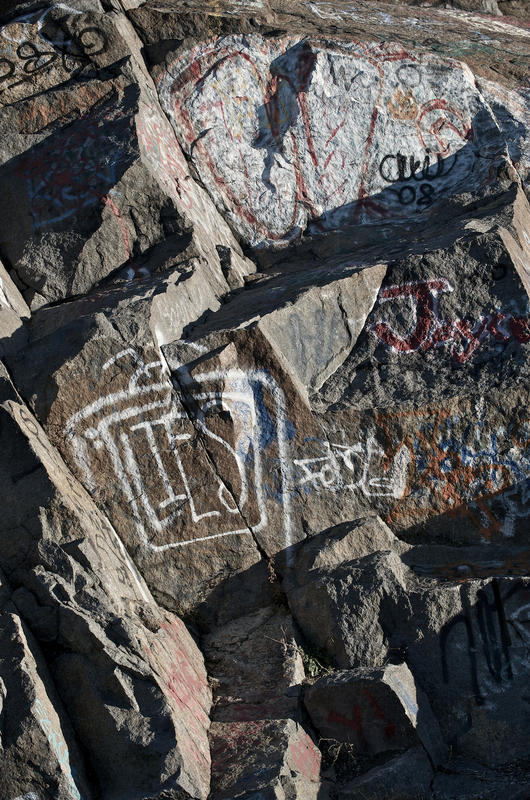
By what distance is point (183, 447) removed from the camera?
5672 millimetres

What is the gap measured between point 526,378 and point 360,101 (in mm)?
3544

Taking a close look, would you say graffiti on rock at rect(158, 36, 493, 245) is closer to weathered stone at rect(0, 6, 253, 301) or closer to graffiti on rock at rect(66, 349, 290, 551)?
weathered stone at rect(0, 6, 253, 301)

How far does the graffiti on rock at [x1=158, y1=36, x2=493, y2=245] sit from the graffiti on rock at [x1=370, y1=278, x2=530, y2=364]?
6.17 feet

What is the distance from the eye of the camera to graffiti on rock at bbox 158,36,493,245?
7883 mm

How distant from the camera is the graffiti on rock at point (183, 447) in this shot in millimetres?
5598

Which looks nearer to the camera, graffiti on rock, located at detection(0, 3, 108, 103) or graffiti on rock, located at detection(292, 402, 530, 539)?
graffiti on rock, located at detection(292, 402, 530, 539)

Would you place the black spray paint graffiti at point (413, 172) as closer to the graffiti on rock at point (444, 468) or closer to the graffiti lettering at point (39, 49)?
the graffiti lettering at point (39, 49)

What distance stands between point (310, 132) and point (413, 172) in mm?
997

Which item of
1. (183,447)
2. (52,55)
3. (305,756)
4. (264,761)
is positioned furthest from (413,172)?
(264,761)

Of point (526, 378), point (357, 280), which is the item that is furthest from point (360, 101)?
point (526, 378)

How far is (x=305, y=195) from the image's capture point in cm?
799

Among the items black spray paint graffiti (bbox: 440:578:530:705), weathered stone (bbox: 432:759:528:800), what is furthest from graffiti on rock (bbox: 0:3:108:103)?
weathered stone (bbox: 432:759:528:800)

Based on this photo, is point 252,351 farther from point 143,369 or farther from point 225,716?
point 225,716

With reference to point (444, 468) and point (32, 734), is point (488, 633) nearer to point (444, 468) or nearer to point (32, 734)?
point (444, 468)
